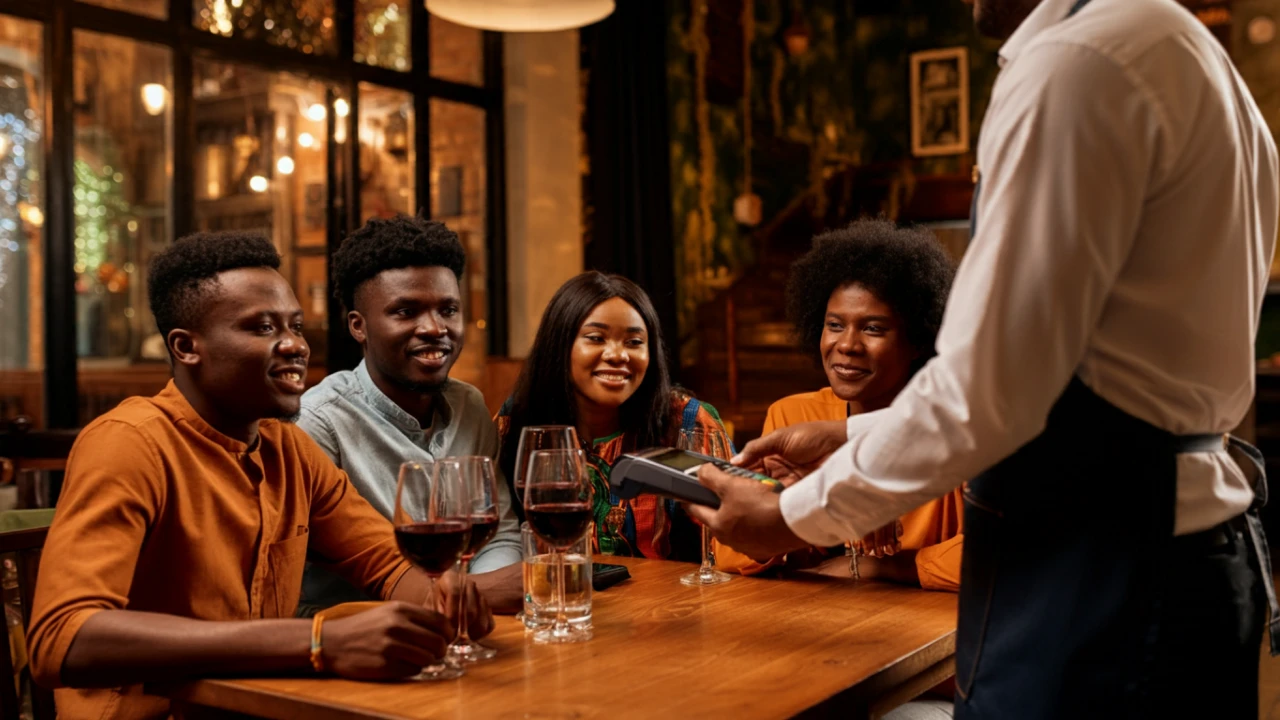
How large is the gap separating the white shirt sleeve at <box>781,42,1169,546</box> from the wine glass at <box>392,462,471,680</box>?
602 millimetres

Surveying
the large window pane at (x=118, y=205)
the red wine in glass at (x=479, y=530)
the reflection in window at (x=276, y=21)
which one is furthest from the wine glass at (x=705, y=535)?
the reflection in window at (x=276, y=21)

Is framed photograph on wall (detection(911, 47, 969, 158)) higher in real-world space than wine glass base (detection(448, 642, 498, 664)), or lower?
higher

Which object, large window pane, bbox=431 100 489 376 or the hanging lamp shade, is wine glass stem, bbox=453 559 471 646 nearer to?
the hanging lamp shade

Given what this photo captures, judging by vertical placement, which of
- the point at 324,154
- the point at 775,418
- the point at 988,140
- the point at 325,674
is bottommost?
the point at 325,674

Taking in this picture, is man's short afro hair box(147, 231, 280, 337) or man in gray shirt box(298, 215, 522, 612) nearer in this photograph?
man's short afro hair box(147, 231, 280, 337)

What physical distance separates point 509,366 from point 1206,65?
4421 millimetres

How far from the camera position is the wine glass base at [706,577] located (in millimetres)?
2031

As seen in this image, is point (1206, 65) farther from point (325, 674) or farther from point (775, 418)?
point (775, 418)

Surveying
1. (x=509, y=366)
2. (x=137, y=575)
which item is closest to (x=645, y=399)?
(x=137, y=575)

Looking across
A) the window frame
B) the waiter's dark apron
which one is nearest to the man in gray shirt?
the waiter's dark apron

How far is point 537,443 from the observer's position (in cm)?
180

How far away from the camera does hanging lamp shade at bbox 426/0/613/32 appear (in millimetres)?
3961

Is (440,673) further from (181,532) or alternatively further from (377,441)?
(377,441)

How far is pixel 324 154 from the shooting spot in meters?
5.72
